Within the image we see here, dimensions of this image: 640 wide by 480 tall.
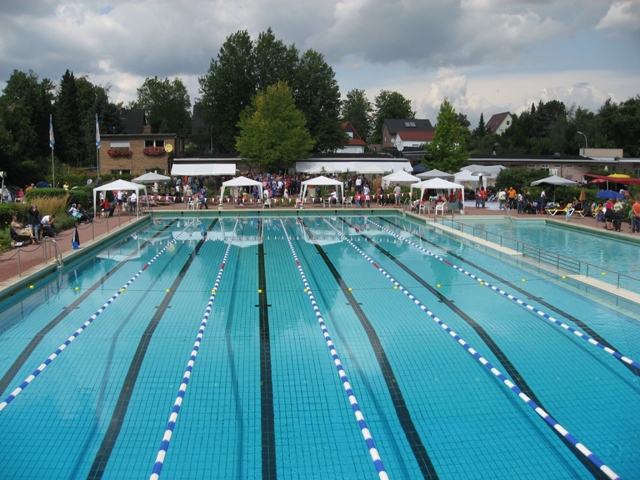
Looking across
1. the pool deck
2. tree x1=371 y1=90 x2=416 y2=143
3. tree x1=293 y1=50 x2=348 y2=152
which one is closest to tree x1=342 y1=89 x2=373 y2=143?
tree x1=371 y1=90 x2=416 y2=143

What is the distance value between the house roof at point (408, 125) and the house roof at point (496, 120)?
24.7m

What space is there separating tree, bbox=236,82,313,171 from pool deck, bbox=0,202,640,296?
776 cm

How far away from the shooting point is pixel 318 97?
45.4 meters

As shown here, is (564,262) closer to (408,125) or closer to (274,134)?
(274,134)

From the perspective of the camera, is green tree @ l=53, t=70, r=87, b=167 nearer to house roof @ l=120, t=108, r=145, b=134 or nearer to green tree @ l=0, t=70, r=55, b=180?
green tree @ l=0, t=70, r=55, b=180

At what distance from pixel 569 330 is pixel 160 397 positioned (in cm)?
691

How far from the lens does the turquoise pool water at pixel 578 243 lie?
14.2m

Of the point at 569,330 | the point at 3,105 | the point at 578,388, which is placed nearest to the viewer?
the point at 578,388

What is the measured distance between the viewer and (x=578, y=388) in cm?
746

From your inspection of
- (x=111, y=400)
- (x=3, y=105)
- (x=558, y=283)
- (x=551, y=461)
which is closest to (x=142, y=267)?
(x=111, y=400)

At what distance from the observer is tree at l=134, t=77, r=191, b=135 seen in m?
76.8

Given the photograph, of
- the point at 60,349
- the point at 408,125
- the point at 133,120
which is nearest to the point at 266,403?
the point at 60,349

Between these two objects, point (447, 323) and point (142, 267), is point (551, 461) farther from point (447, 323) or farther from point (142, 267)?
point (142, 267)

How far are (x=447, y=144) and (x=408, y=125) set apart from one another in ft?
132
